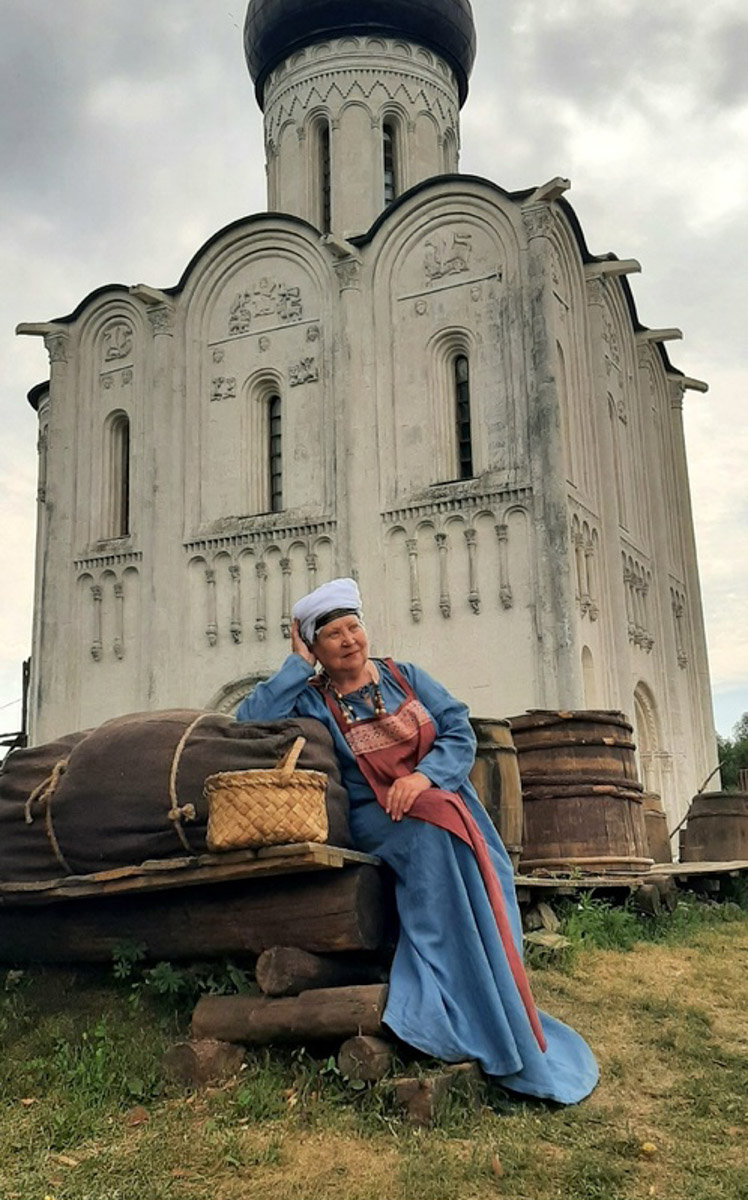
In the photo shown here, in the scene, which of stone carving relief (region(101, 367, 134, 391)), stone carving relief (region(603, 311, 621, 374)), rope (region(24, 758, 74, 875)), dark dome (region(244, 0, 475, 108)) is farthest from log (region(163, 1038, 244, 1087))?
dark dome (region(244, 0, 475, 108))

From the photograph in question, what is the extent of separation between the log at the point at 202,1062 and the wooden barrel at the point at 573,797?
13.7 feet

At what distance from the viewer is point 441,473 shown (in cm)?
1631

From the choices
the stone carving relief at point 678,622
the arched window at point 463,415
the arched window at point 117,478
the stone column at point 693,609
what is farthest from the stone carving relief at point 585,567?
the arched window at point 117,478

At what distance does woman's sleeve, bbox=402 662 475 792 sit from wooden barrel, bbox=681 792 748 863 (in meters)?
7.74

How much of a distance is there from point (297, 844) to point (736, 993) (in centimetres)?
278

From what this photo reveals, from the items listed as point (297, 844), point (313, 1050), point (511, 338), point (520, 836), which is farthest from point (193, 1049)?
point (511, 338)

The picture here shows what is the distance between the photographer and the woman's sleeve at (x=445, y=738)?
4.41 metres

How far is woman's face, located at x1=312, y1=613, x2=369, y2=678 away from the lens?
4.56 metres

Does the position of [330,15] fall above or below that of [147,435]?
above

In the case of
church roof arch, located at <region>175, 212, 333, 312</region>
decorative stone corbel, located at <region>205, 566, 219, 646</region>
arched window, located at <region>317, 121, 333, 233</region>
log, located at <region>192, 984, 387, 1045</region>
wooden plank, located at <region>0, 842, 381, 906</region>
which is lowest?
log, located at <region>192, 984, 387, 1045</region>

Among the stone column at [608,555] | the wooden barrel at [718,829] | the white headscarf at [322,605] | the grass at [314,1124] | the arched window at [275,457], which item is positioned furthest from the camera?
the arched window at [275,457]

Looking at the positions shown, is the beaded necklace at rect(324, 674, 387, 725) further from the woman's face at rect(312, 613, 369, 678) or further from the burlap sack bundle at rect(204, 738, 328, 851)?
the burlap sack bundle at rect(204, 738, 328, 851)

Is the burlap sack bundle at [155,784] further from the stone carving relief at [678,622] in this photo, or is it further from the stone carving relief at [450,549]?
the stone carving relief at [678,622]

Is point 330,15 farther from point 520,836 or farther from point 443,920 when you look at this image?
point 443,920
